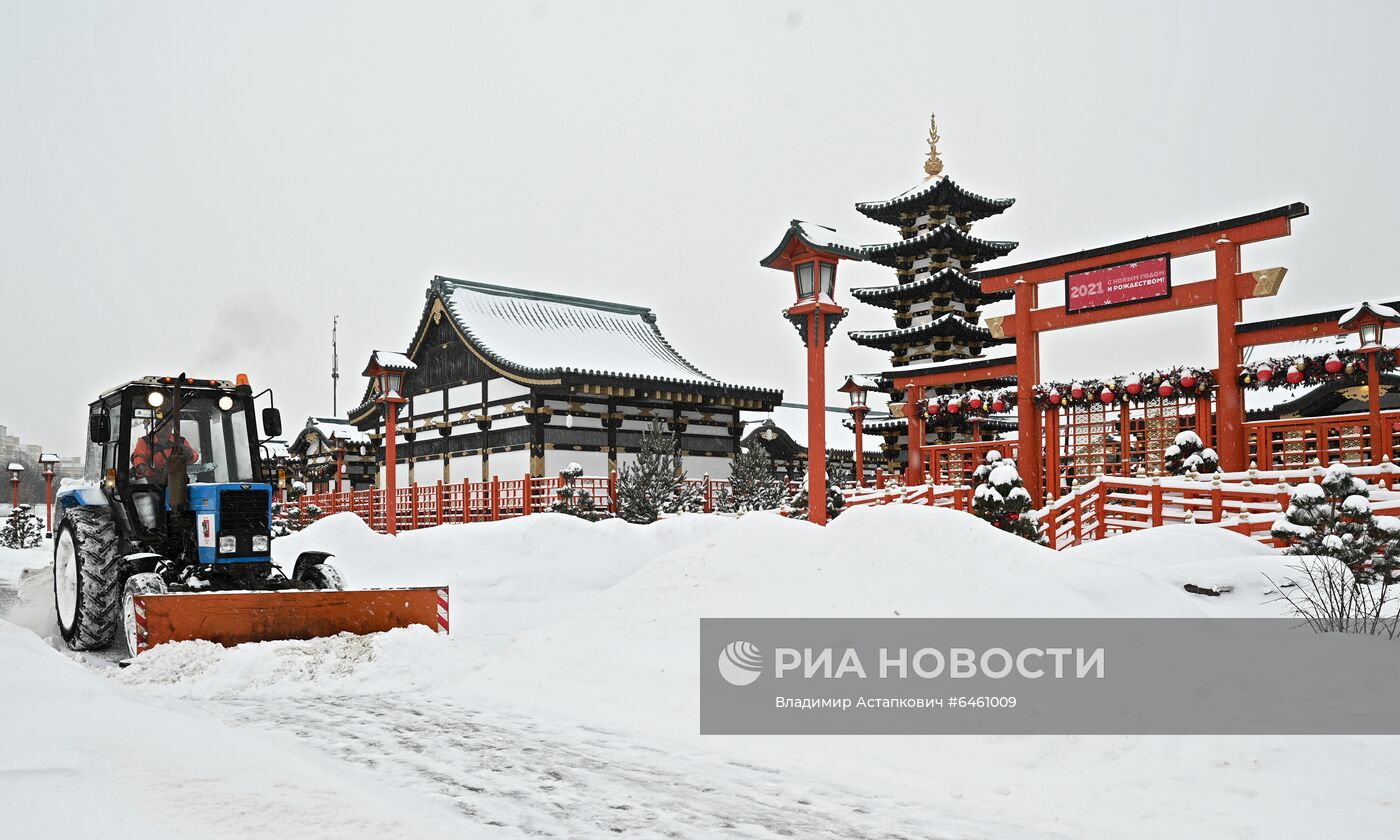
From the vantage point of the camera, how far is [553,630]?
9242 millimetres

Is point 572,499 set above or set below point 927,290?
below

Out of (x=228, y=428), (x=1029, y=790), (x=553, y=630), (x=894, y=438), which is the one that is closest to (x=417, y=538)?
(x=228, y=428)

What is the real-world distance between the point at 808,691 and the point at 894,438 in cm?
2534

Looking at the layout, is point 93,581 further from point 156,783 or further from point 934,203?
point 934,203

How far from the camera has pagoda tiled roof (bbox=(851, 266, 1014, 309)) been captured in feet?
99.5

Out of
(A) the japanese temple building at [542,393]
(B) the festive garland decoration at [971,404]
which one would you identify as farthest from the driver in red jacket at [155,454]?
(B) the festive garland decoration at [971,404]

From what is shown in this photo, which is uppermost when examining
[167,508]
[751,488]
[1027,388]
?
[1027,388]

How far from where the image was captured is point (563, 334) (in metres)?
29.5

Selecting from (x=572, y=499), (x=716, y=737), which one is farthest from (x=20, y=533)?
(x=716, y=737)

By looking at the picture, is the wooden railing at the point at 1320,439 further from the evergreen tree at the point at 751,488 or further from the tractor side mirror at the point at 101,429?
the tractor side mirror at the point at 101,429

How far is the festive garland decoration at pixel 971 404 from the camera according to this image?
68.7ft

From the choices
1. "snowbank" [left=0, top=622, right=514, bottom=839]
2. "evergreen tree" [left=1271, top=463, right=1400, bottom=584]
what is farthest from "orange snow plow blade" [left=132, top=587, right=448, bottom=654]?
"evergreen tree" [left=1271, top=463, right=1400, bottom=584]

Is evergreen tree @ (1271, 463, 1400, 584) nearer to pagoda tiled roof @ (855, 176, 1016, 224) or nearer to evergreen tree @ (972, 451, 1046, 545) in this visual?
evergreen tree @ (972, 451, 1046, 545)

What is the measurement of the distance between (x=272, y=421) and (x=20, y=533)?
33.0 m
